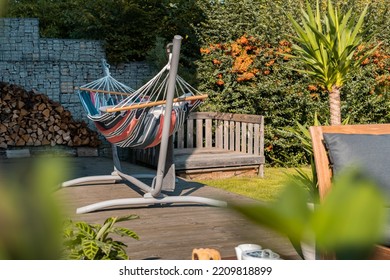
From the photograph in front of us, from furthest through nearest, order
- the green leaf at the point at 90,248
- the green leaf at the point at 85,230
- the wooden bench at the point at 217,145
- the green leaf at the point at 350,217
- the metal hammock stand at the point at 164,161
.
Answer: the wooden bench at the point at 217,145
the metal hammock stand at the point at 164,161
the green leaf at the point at 85,230
the green leaf at the point at 90,248
the green leaf at the point at 350,217

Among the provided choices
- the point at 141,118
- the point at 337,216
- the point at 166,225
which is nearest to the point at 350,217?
the point at 337,216

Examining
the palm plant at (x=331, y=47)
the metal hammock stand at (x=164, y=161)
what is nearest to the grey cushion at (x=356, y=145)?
the metal hammock stand at (x=164, y=161)

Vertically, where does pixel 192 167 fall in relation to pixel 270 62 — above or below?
below

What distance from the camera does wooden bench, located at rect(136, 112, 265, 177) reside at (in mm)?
5953

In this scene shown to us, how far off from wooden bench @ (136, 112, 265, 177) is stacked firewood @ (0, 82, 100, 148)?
1.02 m

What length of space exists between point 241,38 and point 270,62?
0.43 meters

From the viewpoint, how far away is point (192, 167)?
5.84 m

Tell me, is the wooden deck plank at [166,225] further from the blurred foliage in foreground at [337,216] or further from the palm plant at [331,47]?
the blurred foliage in foreground at [337,216]

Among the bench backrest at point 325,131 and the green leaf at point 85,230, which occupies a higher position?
the bench backrest at point 325,131

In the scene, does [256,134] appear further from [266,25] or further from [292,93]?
[266,25]

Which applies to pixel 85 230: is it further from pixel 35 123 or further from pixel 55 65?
pixel 55 65

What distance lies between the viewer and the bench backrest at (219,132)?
20.9 feet
